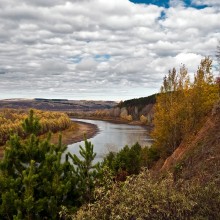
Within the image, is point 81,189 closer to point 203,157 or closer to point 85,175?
point 85,175

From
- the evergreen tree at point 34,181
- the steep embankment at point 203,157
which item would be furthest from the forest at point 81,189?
the steep embankment at point 203,157

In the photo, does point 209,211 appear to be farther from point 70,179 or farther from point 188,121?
point 188,121

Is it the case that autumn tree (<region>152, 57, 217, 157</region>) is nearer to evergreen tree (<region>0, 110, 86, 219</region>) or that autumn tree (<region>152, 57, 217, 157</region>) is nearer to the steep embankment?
the steep embankment

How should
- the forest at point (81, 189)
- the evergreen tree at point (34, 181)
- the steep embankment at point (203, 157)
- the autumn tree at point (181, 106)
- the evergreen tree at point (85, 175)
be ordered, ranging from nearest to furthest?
the forest at point (81, 189) < the evergreen tree at point (34, 181) < the evergreen tree at point (85, 175) < the steep embankment at point (203, 157) < the autumn tree at point (181, 106)

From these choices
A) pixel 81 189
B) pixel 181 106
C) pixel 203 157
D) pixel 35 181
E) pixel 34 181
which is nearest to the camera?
pixel 34 181

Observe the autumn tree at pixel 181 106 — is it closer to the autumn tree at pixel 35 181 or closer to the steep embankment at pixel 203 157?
the steep embankment at pixel 203 157

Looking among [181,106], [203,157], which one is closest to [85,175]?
[203,157]

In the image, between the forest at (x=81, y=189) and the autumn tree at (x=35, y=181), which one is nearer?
the forest at (x=81, y=189)

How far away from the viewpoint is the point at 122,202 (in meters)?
11.5

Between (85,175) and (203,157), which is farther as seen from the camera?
(203,157)

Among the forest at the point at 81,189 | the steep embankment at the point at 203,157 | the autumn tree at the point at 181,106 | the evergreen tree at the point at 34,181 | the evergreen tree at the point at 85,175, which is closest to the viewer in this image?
the forest at the point at 81,189

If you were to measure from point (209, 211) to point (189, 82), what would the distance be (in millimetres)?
43875

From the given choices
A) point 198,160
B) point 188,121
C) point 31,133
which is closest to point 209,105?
point 188,121

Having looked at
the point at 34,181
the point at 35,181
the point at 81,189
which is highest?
the point at 34,181
